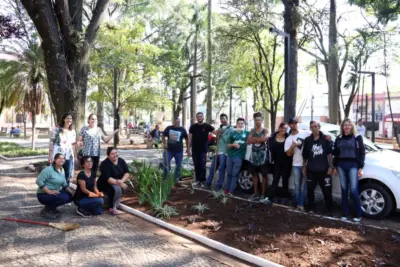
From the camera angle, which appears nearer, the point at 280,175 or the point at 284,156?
the point at 284,156

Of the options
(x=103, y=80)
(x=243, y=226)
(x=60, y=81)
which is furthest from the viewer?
(x=103, y=80)

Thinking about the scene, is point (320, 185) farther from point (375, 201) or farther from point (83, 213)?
point (83, 213)

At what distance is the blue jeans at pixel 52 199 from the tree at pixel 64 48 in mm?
5010

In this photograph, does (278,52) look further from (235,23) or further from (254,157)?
(254,157)

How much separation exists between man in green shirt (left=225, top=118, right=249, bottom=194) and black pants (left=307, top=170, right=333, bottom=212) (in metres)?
1.64

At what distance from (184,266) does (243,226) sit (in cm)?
165

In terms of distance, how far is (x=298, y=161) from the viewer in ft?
22.4

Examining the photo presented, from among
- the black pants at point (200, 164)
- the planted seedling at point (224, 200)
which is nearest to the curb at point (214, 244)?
the planted seedling at point (224, 200)

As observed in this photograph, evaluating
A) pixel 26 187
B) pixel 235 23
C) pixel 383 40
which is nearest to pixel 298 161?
pixel 26 187

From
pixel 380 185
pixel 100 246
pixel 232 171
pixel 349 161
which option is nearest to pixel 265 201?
pixel 232 171

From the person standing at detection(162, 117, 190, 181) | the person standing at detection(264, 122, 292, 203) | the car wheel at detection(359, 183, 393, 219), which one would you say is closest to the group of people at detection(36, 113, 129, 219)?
the person standing at detection(162, 117, 190, 181)

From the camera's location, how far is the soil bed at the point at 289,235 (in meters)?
4.52

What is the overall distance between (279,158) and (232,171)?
115 centimetres

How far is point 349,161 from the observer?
616cm
